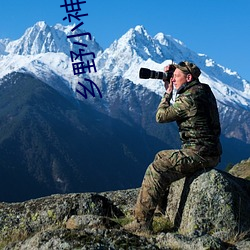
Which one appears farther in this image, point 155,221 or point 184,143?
point 155,221

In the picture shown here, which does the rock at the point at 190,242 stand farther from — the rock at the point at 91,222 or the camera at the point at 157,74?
the camera at the point at 157,74

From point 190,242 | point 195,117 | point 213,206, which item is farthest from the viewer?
A: point 195,117

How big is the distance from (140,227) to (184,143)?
6.80 feet

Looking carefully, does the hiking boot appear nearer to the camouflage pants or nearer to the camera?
the camouflage pants

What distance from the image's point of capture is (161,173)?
10867mm

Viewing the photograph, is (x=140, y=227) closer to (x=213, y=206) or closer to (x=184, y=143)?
(x=213, y=206)

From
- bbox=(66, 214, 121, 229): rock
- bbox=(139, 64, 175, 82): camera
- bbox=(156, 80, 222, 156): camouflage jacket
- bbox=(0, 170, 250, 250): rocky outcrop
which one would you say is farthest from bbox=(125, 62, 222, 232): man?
bbox=(66, 214, 121, 229): rock

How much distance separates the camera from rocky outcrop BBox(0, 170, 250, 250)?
292 inches

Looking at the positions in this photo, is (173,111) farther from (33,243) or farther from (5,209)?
(5,209)

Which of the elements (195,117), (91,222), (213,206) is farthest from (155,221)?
(195,117)

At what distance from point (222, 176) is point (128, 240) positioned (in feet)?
12.6

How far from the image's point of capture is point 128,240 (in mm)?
7332

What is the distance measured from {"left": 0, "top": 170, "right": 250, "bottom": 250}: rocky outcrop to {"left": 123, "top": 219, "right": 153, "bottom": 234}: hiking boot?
23cm

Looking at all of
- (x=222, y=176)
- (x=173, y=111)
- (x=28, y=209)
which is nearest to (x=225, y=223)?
(x=222, y=176)
